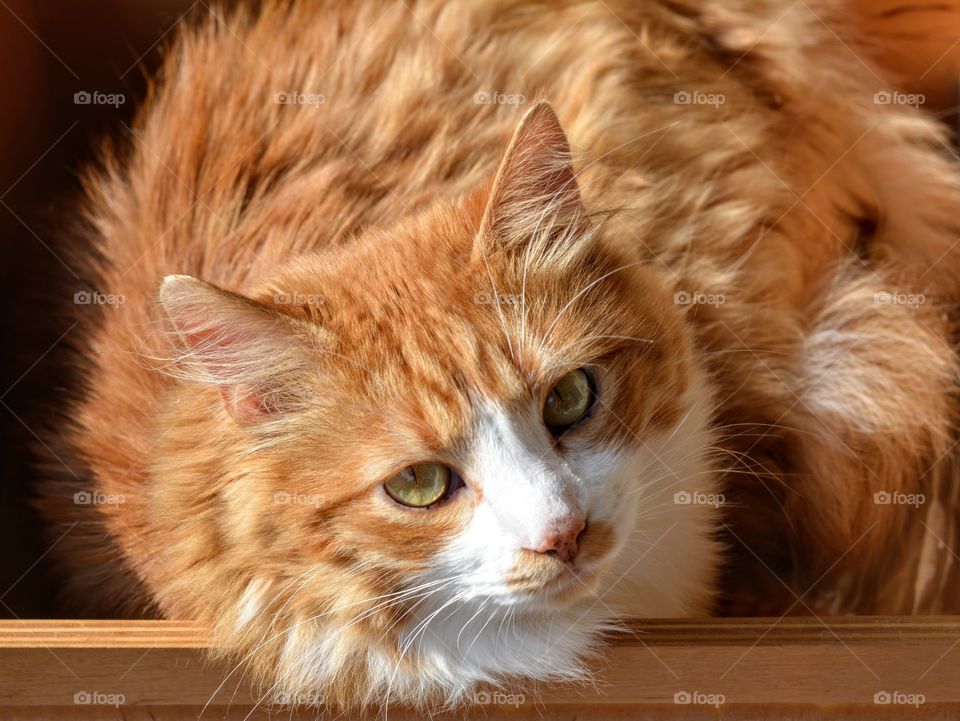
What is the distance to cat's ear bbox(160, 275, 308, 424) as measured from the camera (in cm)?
104

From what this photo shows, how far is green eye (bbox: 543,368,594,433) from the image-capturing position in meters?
1.13

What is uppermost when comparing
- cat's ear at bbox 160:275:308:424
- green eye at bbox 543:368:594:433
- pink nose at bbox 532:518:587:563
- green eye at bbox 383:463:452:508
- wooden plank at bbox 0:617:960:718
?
cat's ear at bbox 160:275:308:424

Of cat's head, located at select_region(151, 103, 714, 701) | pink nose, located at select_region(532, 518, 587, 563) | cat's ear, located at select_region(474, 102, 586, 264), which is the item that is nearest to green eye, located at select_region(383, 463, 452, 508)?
cat's head, located at select_region(151, 103, 714, 701)

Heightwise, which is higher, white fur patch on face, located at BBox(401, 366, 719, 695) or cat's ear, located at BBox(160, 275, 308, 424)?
cat's ear, located at BBox(160, 275, 308, 424)

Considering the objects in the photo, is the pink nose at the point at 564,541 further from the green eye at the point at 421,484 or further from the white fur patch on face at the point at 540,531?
the green eye at the point at 421,484

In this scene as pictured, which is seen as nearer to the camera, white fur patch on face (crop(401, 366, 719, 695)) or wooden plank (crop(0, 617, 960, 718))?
white fur patch on face (crop(401, 366, 719, 695))

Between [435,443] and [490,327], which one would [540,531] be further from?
[490,327]

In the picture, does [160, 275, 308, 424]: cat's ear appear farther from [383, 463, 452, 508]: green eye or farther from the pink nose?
the pink nose

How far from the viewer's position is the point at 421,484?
3.58 ft

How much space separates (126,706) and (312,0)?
1149 mm

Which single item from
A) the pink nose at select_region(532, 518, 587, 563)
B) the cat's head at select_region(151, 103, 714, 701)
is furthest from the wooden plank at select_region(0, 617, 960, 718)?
the pink nose at select_region(532, 518, 587, 563)

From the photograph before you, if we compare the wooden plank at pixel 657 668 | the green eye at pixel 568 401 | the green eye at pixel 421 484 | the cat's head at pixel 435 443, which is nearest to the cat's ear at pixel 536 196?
the cat's head at pixel 435 443

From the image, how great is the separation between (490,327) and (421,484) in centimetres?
21

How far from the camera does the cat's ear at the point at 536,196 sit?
112 centimetres
